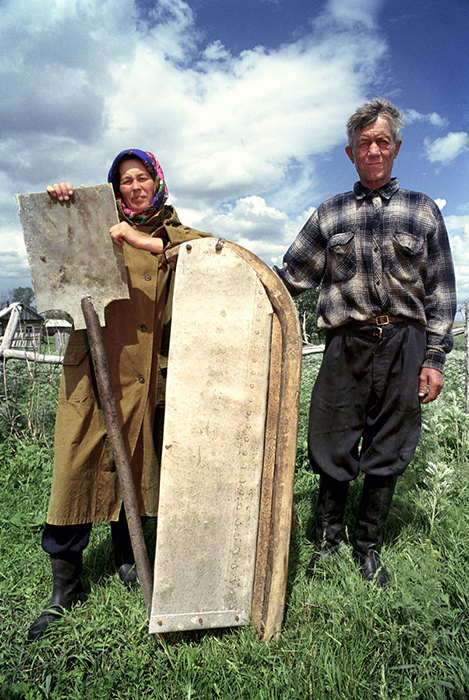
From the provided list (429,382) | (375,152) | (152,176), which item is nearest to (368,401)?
(429,382)

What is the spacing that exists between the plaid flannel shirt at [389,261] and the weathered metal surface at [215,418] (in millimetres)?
688

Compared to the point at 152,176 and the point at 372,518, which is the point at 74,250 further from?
the point at 372,518

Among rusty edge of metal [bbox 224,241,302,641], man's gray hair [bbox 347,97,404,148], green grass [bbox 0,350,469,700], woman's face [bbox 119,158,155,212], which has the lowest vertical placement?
green grass [bbox 0,350,469,700]

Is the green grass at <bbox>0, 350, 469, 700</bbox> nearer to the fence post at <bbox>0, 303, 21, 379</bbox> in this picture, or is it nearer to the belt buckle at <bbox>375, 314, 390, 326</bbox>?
the belt buckle at <bbox>375, 314, 390, 326</bbox>

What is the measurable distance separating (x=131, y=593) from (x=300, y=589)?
894 millimetres

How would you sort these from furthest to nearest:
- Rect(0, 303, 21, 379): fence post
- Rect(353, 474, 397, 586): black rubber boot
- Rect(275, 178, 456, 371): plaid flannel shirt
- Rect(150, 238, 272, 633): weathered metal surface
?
1. Rect(0, 303, 21, 379): fence post
2. Rect(353, 474, 397, 586): black rubber boot
3. Rect(275, 178, 456, 371): plaid flannel shirt
4. Rect(150, 238, 272, 633): weathered metal surface

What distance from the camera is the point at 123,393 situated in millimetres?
2277

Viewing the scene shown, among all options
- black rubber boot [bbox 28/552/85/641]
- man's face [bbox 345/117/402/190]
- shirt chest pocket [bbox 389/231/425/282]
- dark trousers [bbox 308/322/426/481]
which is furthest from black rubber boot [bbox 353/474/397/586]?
man's face [bbox 345/117/402/190]

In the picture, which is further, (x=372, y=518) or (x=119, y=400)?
(x=372, y=518)

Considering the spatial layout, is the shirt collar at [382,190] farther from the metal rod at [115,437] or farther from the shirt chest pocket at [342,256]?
the metal rod at [115,437]

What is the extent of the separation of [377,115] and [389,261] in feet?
A: 2.49

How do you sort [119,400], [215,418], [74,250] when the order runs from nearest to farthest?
[215,418], [74,250], [119,400]

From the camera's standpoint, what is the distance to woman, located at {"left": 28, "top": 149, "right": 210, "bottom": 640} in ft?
7.22

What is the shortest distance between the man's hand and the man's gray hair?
126 centimetres
